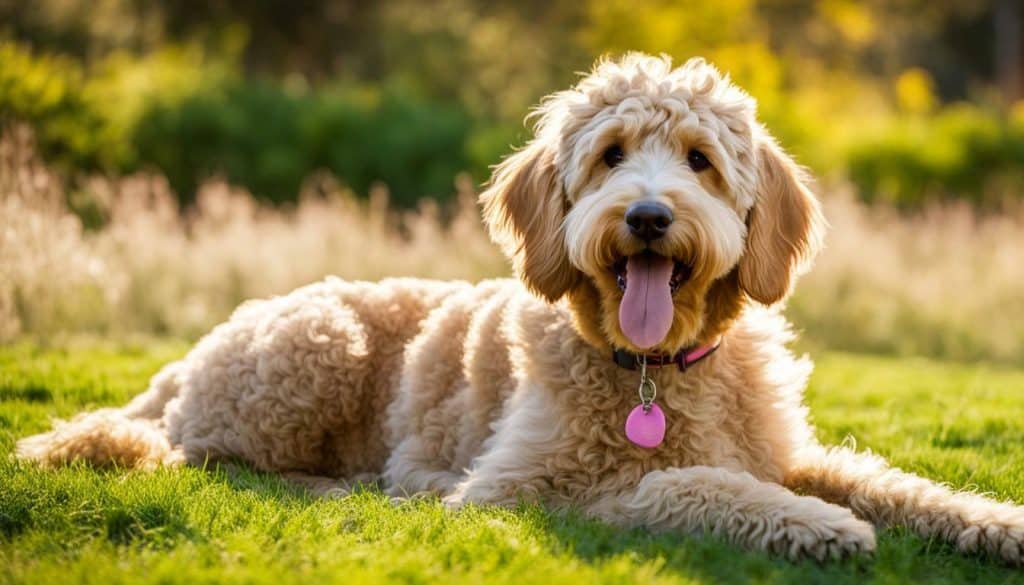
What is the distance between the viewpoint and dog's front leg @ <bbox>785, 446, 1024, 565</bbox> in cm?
397

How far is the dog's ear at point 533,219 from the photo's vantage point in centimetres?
457

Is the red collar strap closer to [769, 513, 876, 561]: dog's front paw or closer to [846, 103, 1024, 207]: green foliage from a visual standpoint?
[769, 513, 876, 561]: dog's front paw

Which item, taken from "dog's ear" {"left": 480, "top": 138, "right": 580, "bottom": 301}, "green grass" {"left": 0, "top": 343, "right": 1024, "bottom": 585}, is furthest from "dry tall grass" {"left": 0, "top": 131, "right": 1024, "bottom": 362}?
"dog's ear" {"left": 480, "top": 138, "right": 580, "bottom": 301}

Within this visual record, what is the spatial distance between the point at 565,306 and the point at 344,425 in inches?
61.8

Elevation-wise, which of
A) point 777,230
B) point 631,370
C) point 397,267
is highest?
point 777,230

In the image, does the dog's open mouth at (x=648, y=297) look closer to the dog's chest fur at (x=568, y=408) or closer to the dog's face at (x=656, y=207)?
the dog's face at (x=656, y=207)

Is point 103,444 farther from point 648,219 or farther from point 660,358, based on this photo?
point 648,219

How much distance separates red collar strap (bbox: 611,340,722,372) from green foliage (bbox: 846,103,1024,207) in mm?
12220

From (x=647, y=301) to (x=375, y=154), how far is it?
1278 centimetres

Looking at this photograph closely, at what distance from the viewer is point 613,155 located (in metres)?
4.51

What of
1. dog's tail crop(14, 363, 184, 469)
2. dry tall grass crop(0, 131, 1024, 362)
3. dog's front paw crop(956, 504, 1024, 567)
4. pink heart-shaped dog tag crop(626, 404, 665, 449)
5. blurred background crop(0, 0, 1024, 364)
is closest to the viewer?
dog's front paw crop(956, 504, 1024, 567)

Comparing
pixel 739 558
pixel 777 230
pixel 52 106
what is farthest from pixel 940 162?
pixel 739 558

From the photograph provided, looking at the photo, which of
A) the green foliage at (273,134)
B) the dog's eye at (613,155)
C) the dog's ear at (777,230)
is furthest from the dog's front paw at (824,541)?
the green foliage at (273,134)

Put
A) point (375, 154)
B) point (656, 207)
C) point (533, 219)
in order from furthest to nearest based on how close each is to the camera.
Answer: point (375, 154), point (533, 219), point (656, 207)
